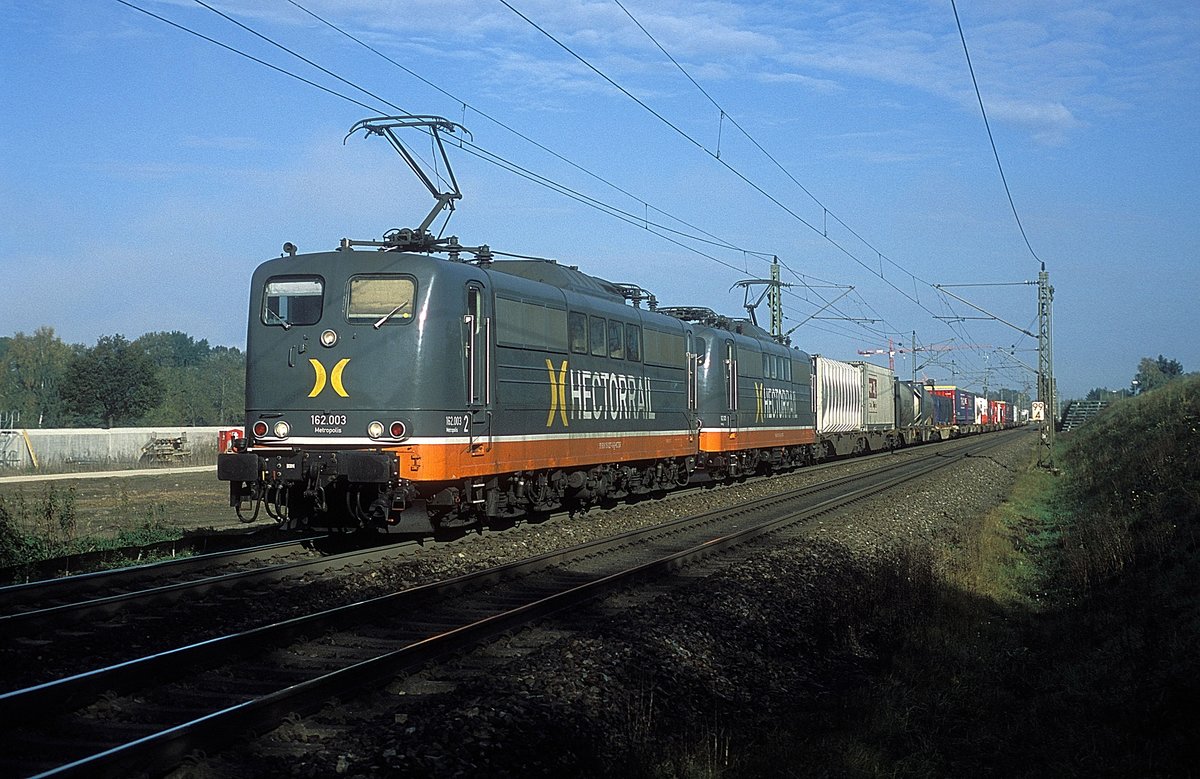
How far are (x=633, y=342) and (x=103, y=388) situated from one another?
61716mm

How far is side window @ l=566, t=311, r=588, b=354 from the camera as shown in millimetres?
17000

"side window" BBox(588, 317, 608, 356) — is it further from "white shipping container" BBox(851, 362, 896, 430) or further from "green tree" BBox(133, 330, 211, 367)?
"green tree" BBox(133, 330, 211, 367)

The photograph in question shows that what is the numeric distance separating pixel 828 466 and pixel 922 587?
2541 cm

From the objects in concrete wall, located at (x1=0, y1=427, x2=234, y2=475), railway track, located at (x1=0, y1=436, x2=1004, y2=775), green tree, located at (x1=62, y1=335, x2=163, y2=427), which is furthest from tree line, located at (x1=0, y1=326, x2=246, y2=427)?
railway track, located at (x1=0, y1=436, x2=1004, y2=775)

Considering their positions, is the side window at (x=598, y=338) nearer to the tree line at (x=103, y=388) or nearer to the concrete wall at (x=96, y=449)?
the concrete wall at (x=96, y=449)

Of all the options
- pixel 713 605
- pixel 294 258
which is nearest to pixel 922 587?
pixel 713 605

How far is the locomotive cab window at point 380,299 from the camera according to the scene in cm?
1335

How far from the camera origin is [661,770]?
607 cm

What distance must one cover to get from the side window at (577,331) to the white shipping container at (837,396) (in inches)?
798

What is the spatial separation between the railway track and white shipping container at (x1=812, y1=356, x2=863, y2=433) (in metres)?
24.4

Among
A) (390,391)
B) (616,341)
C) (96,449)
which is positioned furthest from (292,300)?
(96,449)

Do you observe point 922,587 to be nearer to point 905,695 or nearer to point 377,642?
point 905,695

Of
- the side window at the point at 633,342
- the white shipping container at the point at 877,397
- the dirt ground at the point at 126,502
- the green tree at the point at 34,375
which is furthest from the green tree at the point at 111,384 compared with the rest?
the side window at the point at 633,342

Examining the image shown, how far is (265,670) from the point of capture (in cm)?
776
